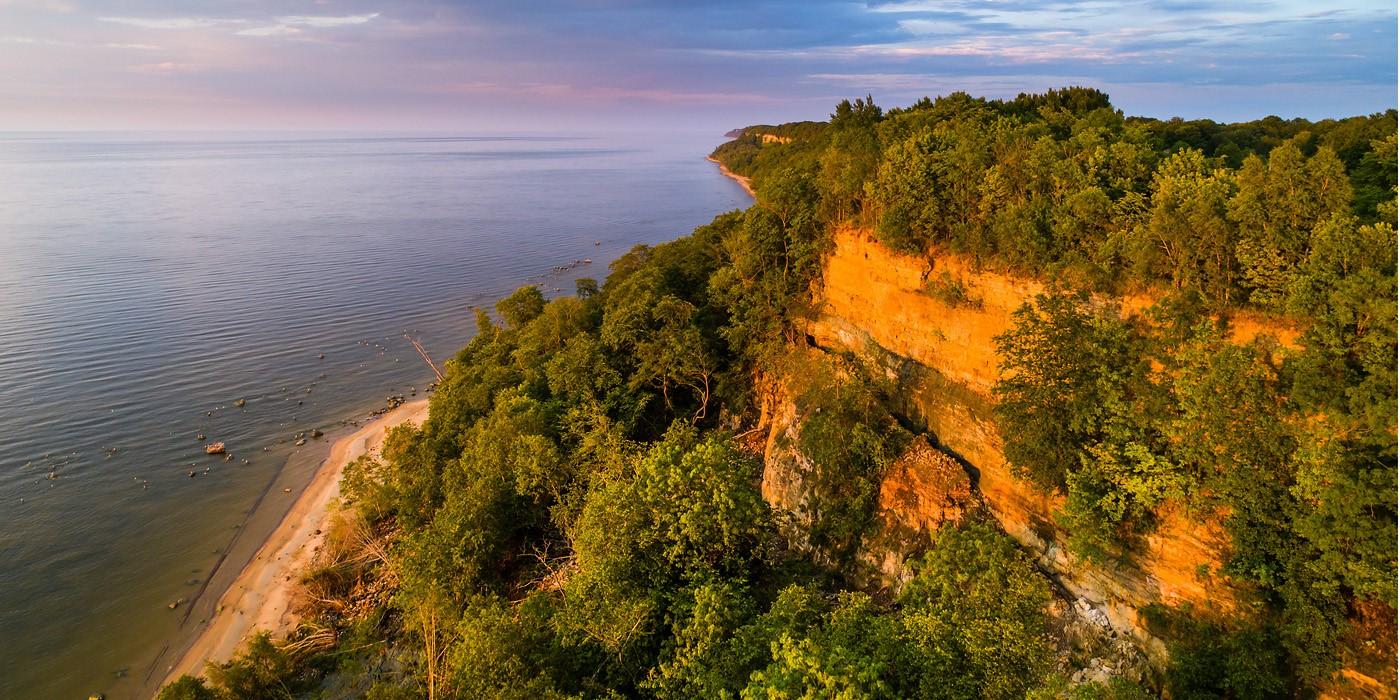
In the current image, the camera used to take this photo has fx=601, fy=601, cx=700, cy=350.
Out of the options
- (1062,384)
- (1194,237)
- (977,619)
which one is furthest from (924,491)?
(1194,237)

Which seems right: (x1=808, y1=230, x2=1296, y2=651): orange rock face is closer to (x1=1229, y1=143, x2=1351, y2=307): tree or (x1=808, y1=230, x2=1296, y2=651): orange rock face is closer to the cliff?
the cliff

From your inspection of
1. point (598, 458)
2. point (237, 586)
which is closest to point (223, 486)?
point (237, 586)

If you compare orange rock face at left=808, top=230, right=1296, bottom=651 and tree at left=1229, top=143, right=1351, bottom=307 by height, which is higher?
tree at left=1229, top=143, right=1351, bottom=307

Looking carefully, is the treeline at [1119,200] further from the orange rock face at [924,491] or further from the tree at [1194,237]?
the orange rock face at [924,491]

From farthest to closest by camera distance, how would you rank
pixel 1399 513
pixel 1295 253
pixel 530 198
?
pixel 530 198 → pixel 1295 253 → pixel 1399 513

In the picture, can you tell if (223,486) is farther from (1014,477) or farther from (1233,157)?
(1233,157)

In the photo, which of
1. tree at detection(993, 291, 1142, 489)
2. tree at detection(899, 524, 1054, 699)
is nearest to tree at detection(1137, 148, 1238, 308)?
tree at detection(993, 291, 1142, 489)
